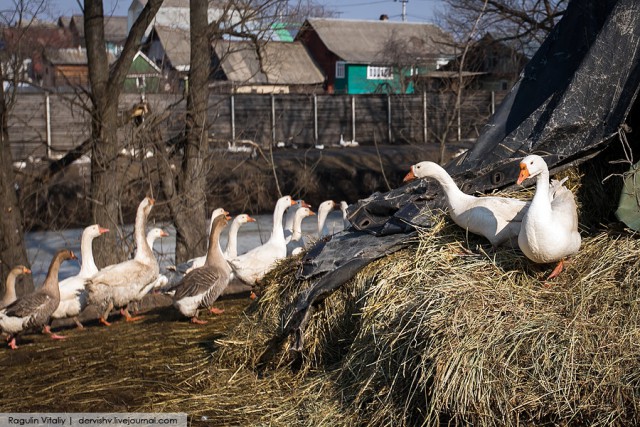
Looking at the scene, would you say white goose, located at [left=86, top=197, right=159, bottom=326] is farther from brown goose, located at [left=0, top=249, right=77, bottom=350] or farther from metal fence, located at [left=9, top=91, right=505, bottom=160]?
metal fence, located at [left=9, top=91, right=505, bottom=160]

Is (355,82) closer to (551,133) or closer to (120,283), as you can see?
(120,283)

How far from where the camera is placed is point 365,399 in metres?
5.91

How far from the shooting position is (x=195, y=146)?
46.1 ft

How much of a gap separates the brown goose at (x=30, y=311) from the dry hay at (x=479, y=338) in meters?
3.88

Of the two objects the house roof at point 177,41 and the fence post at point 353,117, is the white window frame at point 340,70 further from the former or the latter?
the fence post at point 353,117

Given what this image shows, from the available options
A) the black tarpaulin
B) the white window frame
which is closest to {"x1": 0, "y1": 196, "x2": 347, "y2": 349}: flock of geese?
the black tarpaulin

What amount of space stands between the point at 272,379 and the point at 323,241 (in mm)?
1310

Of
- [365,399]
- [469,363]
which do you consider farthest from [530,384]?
[365,399]

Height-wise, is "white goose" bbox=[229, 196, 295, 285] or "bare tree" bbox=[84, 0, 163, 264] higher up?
"bare tree" bbox=[84, 0, 163, 264]

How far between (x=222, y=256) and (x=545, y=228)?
5564 millimetres

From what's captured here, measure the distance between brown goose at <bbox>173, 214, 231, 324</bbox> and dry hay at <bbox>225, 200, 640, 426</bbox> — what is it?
2970mm

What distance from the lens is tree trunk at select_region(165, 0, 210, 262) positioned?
13898 mm

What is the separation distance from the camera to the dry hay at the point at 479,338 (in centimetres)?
509

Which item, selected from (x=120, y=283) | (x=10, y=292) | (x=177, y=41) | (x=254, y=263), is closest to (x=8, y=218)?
(x=10, y=292)
